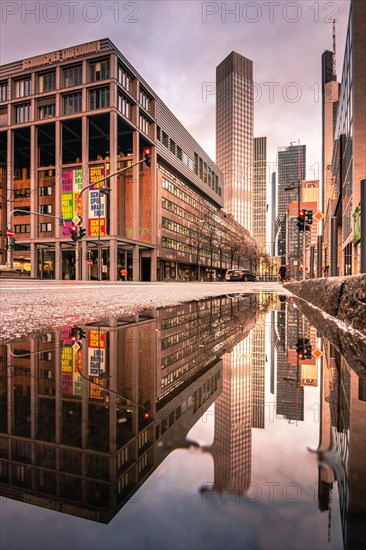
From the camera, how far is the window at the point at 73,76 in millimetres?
46219

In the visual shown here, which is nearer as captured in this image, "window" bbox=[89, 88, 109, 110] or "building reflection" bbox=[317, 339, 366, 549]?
"building reflection" bbox=[317, 339, 366, 549]

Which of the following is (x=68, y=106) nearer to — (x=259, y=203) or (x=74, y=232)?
(x=74, y=232)

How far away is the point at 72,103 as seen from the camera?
153ft

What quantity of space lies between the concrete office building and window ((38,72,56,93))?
133mm

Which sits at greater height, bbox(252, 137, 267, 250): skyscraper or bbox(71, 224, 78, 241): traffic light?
bbox(252, 137, 267, 250): skyscraper

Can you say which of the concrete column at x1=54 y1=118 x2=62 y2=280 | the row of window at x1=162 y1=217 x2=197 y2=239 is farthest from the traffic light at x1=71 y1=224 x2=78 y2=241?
the row of window at x1=162 y1=217 x2=197 y2=239

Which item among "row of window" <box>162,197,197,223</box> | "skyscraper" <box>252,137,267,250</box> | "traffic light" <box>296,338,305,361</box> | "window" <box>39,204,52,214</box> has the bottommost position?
"traffic light" <box>296,338,305,361</box>

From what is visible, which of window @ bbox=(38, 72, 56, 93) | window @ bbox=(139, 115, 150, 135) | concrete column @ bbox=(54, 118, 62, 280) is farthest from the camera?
window @ bbox=(139, 115, 150, 135)

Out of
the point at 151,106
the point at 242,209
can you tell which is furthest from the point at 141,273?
the point at 242,209

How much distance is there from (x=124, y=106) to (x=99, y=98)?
3.26 meters

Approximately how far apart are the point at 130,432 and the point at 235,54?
649 ft

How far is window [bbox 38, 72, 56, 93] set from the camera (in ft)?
156

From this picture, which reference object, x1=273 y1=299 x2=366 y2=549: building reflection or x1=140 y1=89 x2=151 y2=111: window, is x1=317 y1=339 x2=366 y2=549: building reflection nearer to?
x1=273 y1=299 x2=366 y2=549: building reflection

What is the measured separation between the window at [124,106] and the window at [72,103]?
221 inches
